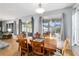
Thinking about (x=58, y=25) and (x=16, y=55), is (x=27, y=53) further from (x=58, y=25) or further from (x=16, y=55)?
(x=58, y=25)

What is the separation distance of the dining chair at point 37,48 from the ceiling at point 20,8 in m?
0.65

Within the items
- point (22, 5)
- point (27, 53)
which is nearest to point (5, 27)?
point (22, 5)

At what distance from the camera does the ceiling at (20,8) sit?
1.88m

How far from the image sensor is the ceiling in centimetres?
188

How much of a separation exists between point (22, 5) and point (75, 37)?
4.09 ft

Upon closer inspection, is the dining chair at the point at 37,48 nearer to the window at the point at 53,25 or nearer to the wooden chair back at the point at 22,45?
the wooden chair back at the point at 22,45

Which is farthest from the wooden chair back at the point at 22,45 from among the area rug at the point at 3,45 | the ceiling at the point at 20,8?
the ceiling at the point at 20,8

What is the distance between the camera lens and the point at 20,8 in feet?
6.41

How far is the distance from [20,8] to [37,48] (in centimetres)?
93

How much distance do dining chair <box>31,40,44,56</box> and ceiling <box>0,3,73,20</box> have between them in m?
0.65

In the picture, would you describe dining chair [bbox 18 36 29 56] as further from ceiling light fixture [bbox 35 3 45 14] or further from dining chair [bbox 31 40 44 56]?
ceiling light fixture [bbox 35 3 45 14]

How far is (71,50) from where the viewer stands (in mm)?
1948

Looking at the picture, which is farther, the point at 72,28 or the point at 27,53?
the point at 27,53

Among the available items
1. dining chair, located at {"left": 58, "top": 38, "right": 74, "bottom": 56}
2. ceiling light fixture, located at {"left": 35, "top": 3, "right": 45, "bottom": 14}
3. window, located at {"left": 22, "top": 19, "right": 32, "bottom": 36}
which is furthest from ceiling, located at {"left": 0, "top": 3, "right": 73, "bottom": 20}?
dining chair, located at {"left": 58, "top": 38, "right": 74, "bottom": 56}
